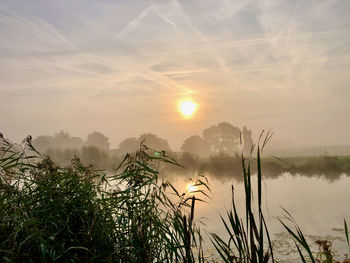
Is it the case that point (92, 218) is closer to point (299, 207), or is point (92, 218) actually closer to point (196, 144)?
point (299, 207)

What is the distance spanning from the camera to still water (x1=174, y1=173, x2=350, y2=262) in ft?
17.9

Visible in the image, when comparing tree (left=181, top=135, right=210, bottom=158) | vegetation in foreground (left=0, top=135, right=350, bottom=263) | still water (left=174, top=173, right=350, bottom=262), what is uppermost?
tree (left=181, top=135, right=210, bottom=158)

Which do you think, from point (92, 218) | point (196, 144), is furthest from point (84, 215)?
point (196, 144)

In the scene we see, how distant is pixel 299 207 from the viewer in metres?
9.30

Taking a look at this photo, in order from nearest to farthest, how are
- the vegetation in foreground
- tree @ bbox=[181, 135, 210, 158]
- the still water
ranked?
the vegetation in foreground < the still water < tree @ bbox=[181, 135, 210, 158]

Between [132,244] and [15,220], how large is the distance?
0.75 metres

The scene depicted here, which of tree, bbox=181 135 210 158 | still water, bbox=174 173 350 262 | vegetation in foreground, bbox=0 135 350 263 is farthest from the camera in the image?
tree, bbox=181 135 210 158

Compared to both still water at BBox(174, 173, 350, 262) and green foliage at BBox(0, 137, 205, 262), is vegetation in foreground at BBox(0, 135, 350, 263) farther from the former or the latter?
still water at BBox(174, 173, 350, 262)

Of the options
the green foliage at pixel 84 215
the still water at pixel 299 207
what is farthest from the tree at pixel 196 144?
the green foliage at pixel 84 215

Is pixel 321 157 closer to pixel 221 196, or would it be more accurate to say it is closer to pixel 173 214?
pixel 221 196

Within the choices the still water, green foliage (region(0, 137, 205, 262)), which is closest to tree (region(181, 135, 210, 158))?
the still water

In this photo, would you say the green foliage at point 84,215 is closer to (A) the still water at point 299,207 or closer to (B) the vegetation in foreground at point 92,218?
(B) the vegetation in foreground at point 92,218

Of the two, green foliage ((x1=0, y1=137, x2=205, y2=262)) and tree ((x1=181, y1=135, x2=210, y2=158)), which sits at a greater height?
tree ((x1=181, y1=135, x2=210, y2=158))

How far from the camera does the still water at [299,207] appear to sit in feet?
17.9
